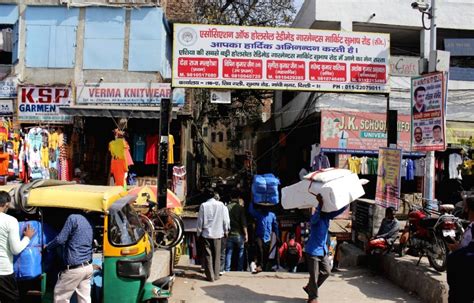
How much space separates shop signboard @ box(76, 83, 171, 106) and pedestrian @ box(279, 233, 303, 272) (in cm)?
633

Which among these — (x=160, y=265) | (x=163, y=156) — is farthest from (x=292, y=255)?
(x=160, y=265)

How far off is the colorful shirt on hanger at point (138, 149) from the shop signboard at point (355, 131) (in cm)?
573

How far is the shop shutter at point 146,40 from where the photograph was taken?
50.4 feet

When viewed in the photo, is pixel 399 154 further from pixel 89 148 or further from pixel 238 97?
pixel 238 97

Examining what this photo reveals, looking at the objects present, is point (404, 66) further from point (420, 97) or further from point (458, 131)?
point (420, 97)

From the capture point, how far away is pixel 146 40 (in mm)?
15445

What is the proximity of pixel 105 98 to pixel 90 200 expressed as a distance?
10052 mm

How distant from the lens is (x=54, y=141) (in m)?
13.8

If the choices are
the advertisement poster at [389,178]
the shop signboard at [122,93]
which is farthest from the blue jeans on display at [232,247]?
the shop signboard at [122,93]

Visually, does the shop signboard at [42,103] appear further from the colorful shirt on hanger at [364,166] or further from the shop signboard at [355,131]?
the colorful shirt on hanger at [364,166]

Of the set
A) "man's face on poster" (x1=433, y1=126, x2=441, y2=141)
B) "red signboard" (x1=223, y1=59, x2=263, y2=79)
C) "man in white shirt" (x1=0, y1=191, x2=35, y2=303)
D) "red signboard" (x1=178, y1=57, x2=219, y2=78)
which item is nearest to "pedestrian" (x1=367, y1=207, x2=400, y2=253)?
"man's face on poster" (x1=433, y1=126, x2=441, y2=141)

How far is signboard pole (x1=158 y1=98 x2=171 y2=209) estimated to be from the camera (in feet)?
28.7

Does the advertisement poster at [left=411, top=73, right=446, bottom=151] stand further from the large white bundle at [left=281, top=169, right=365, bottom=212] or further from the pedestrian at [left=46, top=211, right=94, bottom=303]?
the pedestrian at [left=46, top=211, right=94, bottom=303]

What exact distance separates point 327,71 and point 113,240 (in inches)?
297
